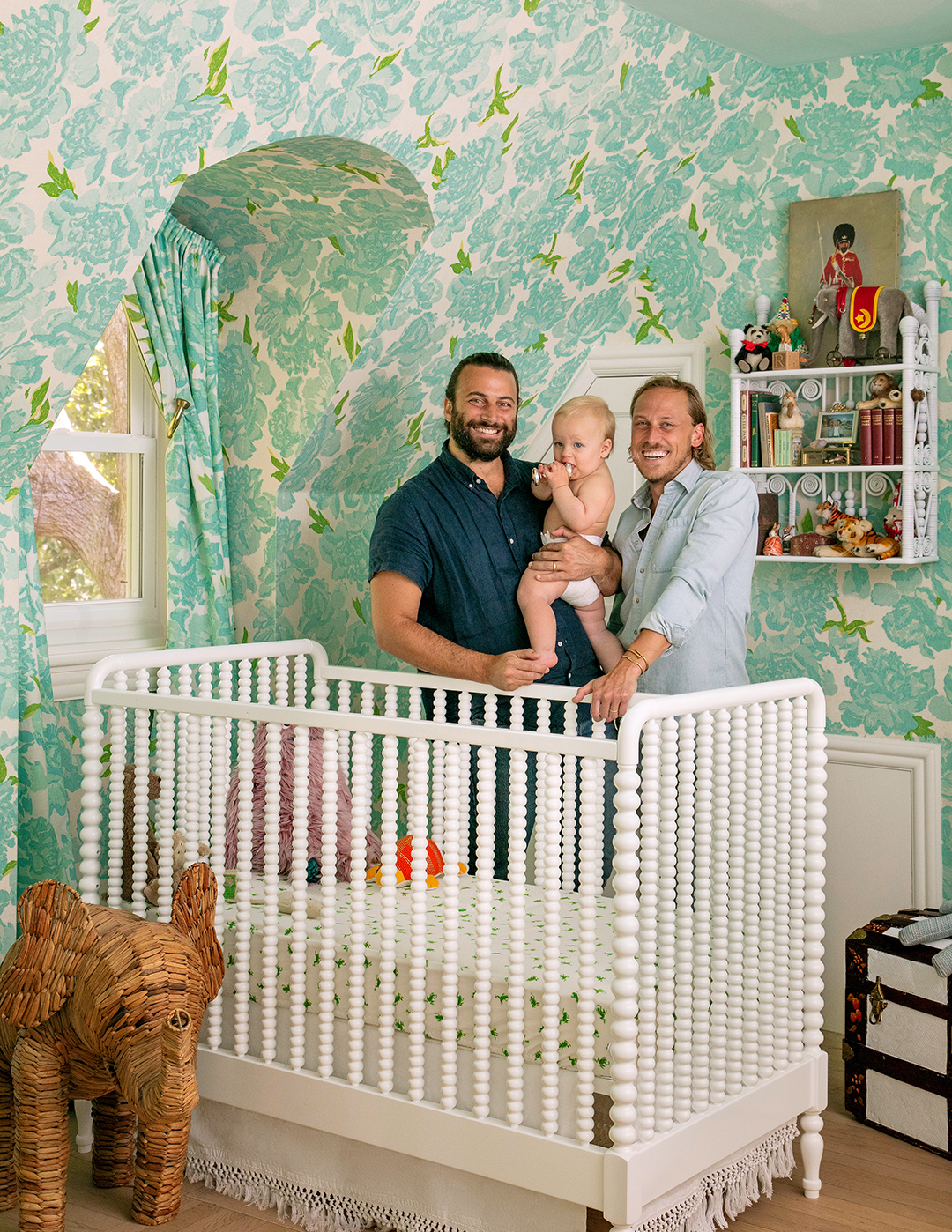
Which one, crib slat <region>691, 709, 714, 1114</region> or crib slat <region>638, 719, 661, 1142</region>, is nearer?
crib slat <region>638, 719, 661, 1142</region>

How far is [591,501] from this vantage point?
275cm

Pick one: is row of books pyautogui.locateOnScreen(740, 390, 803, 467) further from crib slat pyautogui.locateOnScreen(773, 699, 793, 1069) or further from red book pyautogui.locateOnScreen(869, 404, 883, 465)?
crib slat pyautogui.locateOnScreen(773, 699, 793, 1069)

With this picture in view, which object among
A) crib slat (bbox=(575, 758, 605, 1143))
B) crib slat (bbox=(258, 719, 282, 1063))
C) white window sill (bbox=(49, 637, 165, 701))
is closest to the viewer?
crib slat (bbox=(575, 758, 605, 1143))

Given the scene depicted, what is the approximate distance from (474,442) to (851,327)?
3.30 ft

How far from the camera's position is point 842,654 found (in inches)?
131

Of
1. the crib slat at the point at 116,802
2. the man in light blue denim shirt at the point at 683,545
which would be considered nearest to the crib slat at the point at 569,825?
the man in light blue denim shirt at the point at 683,545

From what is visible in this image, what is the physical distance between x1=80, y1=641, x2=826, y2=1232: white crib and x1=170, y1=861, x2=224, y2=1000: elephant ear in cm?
8

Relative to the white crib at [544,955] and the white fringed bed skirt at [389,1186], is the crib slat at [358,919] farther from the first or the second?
the white fringed bed skirt at [389,1186]

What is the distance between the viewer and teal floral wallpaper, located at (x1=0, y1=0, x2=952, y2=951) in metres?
2.26

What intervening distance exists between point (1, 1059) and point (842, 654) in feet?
7.06

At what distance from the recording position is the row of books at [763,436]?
3.25m

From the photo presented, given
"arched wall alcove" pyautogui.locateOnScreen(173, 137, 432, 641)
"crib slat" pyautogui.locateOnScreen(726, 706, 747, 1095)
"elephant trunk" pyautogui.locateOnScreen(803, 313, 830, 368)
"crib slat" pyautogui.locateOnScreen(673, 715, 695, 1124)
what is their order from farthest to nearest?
1. "elephant trunk" pyautogui.locateOnScreen(803, 313, 830, 368)
2. "arched wall alcove" pyautogui.locateOnScreen(173, 137, 432, 641)
3. "crib slat" pyautogui.locateOnScreen(726, 706, 747, 1095)
4. "crib slat" pyautogui.locateOnScreen(673, 715, 695, 1124)

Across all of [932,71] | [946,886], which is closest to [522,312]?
[932,71]

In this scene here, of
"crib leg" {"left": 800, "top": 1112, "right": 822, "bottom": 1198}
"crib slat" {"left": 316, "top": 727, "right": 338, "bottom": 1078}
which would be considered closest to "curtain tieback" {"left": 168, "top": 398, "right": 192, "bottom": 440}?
"crib slat" {"left": 316, "top": 727, "right": 338, "bottom": 1078}
